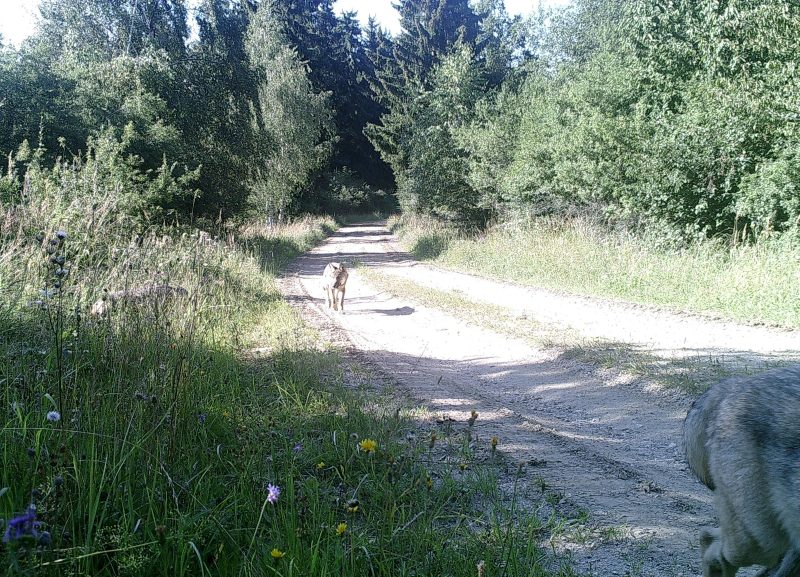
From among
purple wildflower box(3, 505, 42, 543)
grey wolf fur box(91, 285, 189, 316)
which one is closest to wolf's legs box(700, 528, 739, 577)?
purple wildflower box(3, 505, 42, 543)

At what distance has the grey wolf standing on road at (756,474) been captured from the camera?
236 centimetres

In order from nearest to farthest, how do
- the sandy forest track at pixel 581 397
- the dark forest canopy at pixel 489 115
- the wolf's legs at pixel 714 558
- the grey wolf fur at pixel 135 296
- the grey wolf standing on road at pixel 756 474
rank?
the grey wolf standing on road at pixel 756 474, the wolf's legs at pixel 714 558, the sandy forest track at pixel 581 397, the grey wolf fur at pixel 135 296, the dark forest canopy at pixel 489 115

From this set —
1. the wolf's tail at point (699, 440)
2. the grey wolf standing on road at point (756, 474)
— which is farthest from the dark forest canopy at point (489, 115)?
the grey wolf standing on road at point (756, 474)

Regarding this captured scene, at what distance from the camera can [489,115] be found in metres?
23.8

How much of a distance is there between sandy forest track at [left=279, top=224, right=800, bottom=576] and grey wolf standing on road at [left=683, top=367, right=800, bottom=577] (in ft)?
1.64

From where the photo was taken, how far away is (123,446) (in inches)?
117

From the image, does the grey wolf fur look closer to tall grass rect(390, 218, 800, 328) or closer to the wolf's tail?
the wolf's tail

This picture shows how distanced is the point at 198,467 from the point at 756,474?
9.70ft

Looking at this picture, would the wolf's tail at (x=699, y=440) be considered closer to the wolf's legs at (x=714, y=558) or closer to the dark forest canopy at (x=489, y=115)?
the wolf's legs at (x=714, y=558)

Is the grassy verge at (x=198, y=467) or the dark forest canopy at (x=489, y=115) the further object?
the dark forest canopy at (x=489, y=115)

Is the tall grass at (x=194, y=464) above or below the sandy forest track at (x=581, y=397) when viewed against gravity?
above

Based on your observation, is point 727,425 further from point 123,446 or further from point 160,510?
point 123,446

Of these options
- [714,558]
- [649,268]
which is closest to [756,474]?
[714,558]

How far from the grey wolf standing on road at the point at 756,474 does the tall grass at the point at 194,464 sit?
2.56 feet
